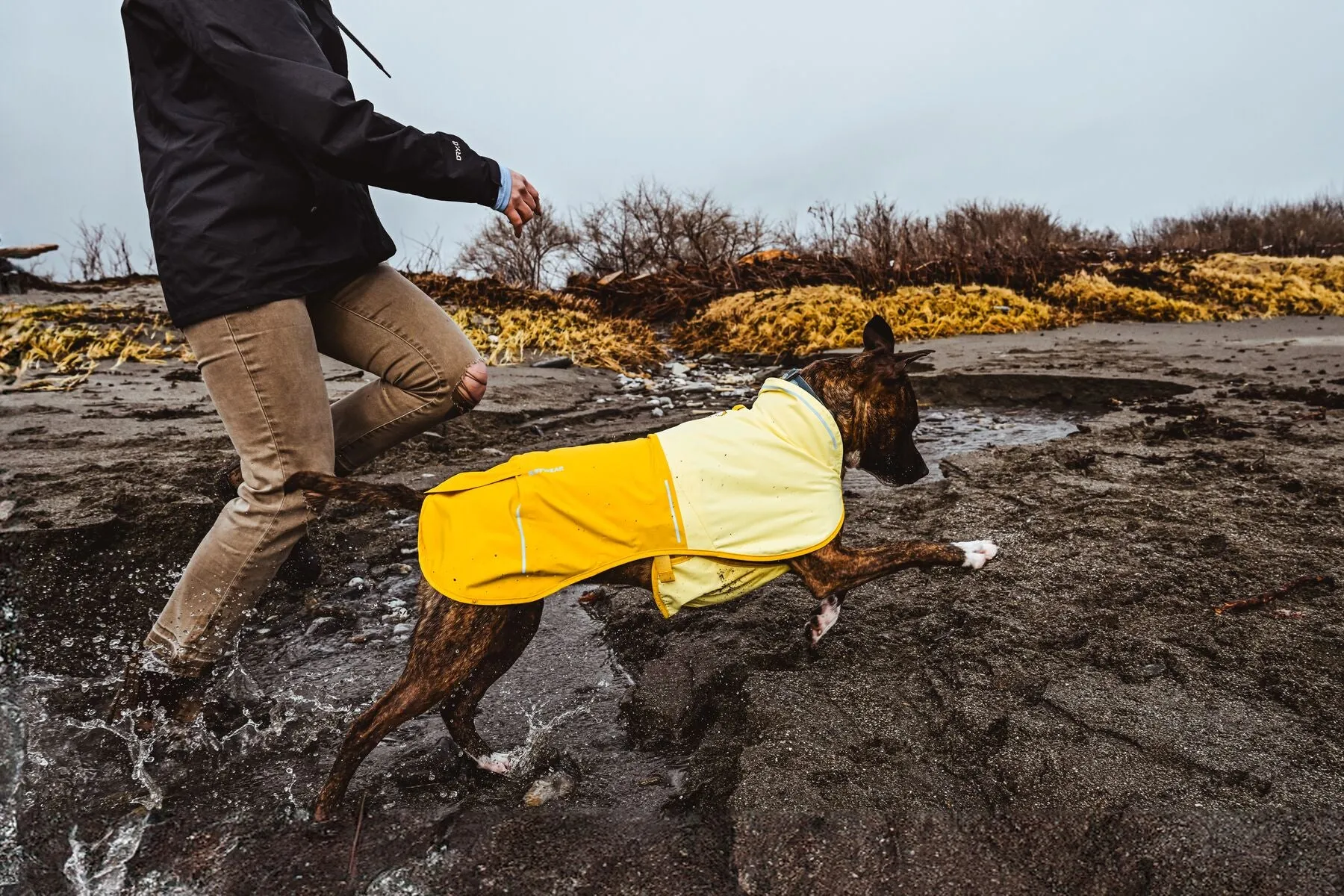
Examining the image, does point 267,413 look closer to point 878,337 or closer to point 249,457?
point 249,457

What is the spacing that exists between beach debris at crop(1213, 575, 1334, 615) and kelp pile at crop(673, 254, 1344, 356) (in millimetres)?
7924

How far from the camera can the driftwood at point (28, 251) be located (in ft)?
39.1

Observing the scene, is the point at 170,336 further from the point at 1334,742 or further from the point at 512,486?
the point at 1334,742

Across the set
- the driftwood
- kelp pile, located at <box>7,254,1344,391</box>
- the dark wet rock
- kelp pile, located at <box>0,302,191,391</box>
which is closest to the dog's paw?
the dark wet rock

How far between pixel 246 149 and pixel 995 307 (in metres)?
11.5

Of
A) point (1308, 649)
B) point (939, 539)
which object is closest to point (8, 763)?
point (939, 539)

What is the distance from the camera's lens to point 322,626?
3250 mm

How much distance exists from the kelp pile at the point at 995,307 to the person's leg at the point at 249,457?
8761 millimetres

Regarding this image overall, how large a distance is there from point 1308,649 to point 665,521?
202 centimetres

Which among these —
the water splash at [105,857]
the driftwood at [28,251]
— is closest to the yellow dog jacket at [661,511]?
the water splash at [105,857]

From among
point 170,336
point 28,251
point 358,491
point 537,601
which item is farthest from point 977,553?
point 28,251

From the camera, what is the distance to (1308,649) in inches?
94.3

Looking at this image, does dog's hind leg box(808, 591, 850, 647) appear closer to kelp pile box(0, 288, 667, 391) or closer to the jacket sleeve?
the jacket sleeve

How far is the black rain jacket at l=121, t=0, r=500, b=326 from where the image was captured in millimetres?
2012
